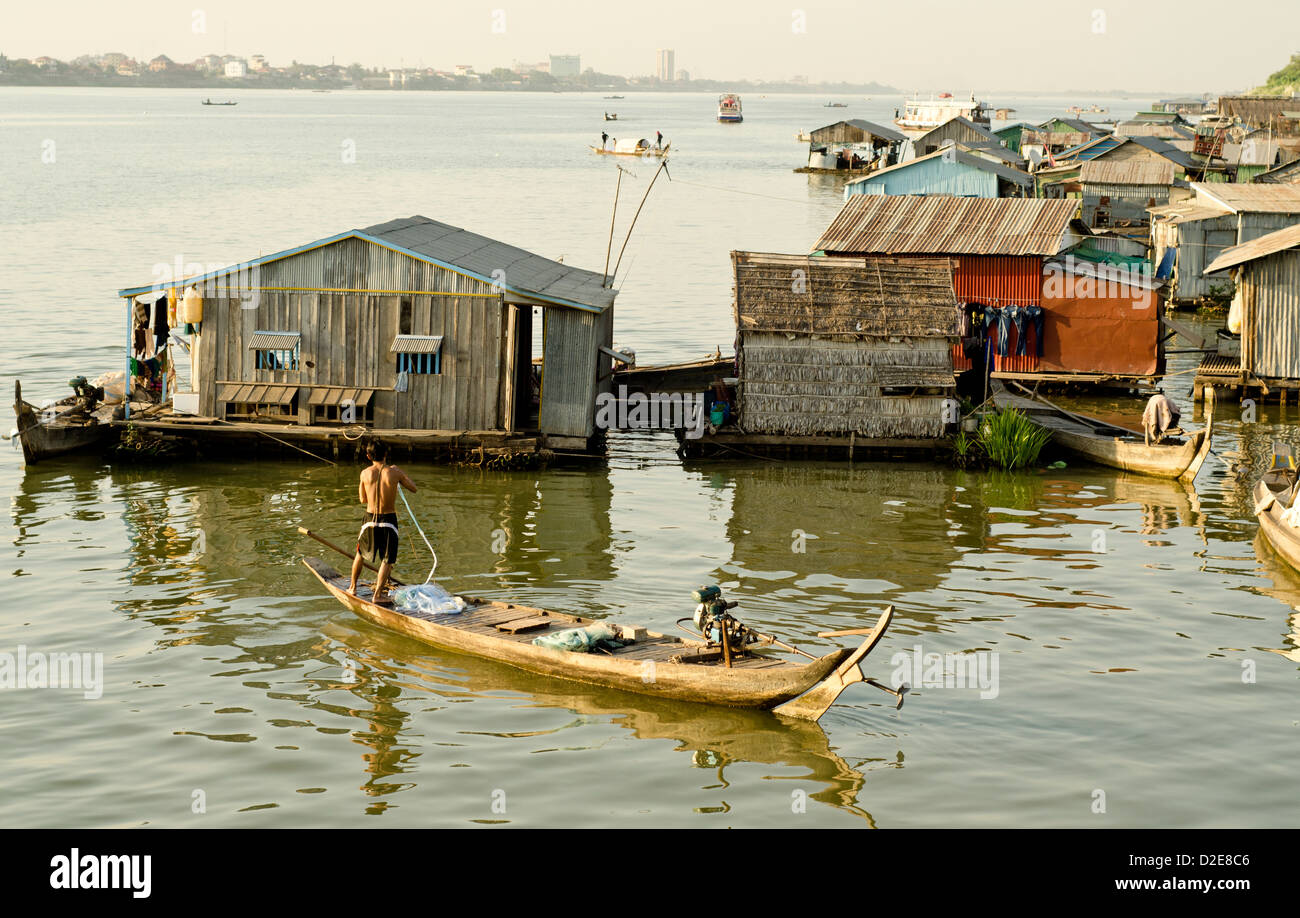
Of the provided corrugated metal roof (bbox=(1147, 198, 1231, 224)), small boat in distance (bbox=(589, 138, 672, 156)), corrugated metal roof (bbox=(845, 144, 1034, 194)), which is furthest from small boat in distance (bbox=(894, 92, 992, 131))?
corrugated metal roof (bbox=(1147, 198, 1231, 224))

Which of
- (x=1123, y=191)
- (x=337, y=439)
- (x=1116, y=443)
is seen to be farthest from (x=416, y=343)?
(x=1123, y=191)

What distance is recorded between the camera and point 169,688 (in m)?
15.7

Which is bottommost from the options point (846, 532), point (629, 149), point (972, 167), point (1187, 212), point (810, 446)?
point (846, 532)

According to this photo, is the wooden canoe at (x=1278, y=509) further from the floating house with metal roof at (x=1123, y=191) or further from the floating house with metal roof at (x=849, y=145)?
the floating house with metal roof at (x=849, y=145)

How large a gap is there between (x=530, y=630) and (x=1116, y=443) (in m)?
14.5

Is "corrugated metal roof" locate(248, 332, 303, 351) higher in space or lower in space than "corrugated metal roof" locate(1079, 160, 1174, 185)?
lower

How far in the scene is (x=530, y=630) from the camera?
16250 millimetres

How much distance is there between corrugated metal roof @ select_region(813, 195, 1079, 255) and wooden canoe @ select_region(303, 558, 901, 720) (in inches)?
700

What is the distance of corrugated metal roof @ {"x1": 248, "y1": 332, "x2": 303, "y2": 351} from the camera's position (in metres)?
25.3

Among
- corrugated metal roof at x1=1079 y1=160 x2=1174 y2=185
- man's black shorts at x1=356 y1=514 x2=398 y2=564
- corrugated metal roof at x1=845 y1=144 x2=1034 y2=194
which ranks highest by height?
corrugated metal roof at x1=1079 y1=160 x2=1174 y2=185

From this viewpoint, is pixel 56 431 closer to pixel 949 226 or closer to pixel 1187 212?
pixel 949 226

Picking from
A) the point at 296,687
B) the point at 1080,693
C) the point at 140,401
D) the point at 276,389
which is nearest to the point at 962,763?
the point at 1080,693

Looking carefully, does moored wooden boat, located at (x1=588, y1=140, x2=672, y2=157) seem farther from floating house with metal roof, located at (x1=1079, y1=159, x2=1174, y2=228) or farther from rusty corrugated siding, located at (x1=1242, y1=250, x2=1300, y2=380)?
rusty corrugated siding, located at (x1=1242, y1=250, x2=1300, y2=380)
